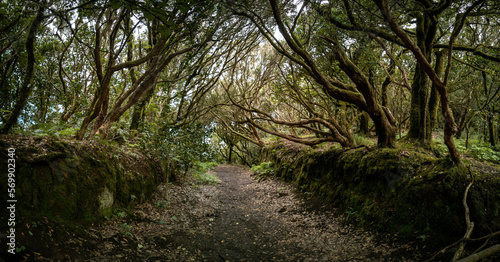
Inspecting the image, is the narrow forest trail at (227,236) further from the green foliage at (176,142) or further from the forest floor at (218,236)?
the green foliage at (176,142)

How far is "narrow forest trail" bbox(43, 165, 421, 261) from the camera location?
3914mm

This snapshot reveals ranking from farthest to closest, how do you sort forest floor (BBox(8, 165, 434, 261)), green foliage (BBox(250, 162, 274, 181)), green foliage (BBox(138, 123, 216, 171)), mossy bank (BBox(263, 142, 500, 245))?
1. green foliage (BBox(250, 162, 274, 181))
2. green foliage (BBox(138, 123, 216, 171))
3. mossy bank (BBox(263, 142, 500, 245))
4. forest floor (BBox(8, 165, 434, 261))

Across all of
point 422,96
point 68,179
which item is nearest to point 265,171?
point 422,96

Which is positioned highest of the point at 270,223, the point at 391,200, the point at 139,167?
the point at 139,167

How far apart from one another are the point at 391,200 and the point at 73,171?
5996mm

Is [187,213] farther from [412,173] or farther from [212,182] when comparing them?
[412,173]

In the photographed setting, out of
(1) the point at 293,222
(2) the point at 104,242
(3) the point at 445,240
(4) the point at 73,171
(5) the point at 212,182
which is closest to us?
(3) the point at 445,240

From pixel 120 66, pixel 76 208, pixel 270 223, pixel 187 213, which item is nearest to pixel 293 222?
pixel 270 223

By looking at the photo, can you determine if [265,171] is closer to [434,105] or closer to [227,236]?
[227,236]

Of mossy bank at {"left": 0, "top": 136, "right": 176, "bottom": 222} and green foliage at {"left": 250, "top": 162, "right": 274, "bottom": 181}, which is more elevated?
mossy bank at {"left": 0, "top": 136, "right": 176, "bottom": 222}

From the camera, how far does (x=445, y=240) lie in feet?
11.9

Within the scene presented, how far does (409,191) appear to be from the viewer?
15.1 ft

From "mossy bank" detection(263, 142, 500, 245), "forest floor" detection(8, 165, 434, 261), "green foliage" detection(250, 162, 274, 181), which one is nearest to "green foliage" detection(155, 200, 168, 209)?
"forest floor" detection(8, 165, 434, 261)

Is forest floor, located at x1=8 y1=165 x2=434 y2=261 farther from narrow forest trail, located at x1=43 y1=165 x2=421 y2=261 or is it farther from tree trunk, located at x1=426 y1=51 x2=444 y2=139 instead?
tree trunk, located at x1=426 y1=51 x2=444 y2=139
